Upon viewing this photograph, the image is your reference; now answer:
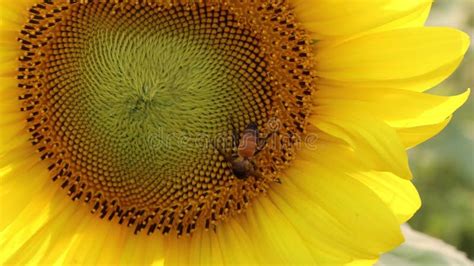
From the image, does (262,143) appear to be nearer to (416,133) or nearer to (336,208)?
(336,208)

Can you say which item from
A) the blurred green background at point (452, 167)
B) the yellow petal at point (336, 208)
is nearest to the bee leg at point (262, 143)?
the yellow petal at point (336, 208)

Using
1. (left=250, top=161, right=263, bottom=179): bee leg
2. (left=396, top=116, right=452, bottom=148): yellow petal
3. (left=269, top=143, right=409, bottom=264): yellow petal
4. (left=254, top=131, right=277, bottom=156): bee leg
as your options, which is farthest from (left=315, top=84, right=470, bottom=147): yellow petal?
(left=250, top=161, right=263, bottom=179): bee leg

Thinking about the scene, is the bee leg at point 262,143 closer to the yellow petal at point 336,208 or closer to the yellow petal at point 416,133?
the yellow petal at point 336,208

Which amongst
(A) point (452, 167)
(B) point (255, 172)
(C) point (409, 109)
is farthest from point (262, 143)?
(A) point (452, 167)

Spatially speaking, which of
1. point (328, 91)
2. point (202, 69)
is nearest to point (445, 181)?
point (328, 91)

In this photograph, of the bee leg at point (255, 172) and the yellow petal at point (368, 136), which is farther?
the bee leg at point (255, 172)

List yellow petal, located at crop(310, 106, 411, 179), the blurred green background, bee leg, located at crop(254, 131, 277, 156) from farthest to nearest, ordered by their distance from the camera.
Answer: the blurred green background
bee leg, located at crop(254, 131, 277, 156)
yellow petal, located at crop(310, 106, 411, 179)

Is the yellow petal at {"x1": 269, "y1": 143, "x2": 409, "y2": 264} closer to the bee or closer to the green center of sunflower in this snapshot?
the green center of sunflower
